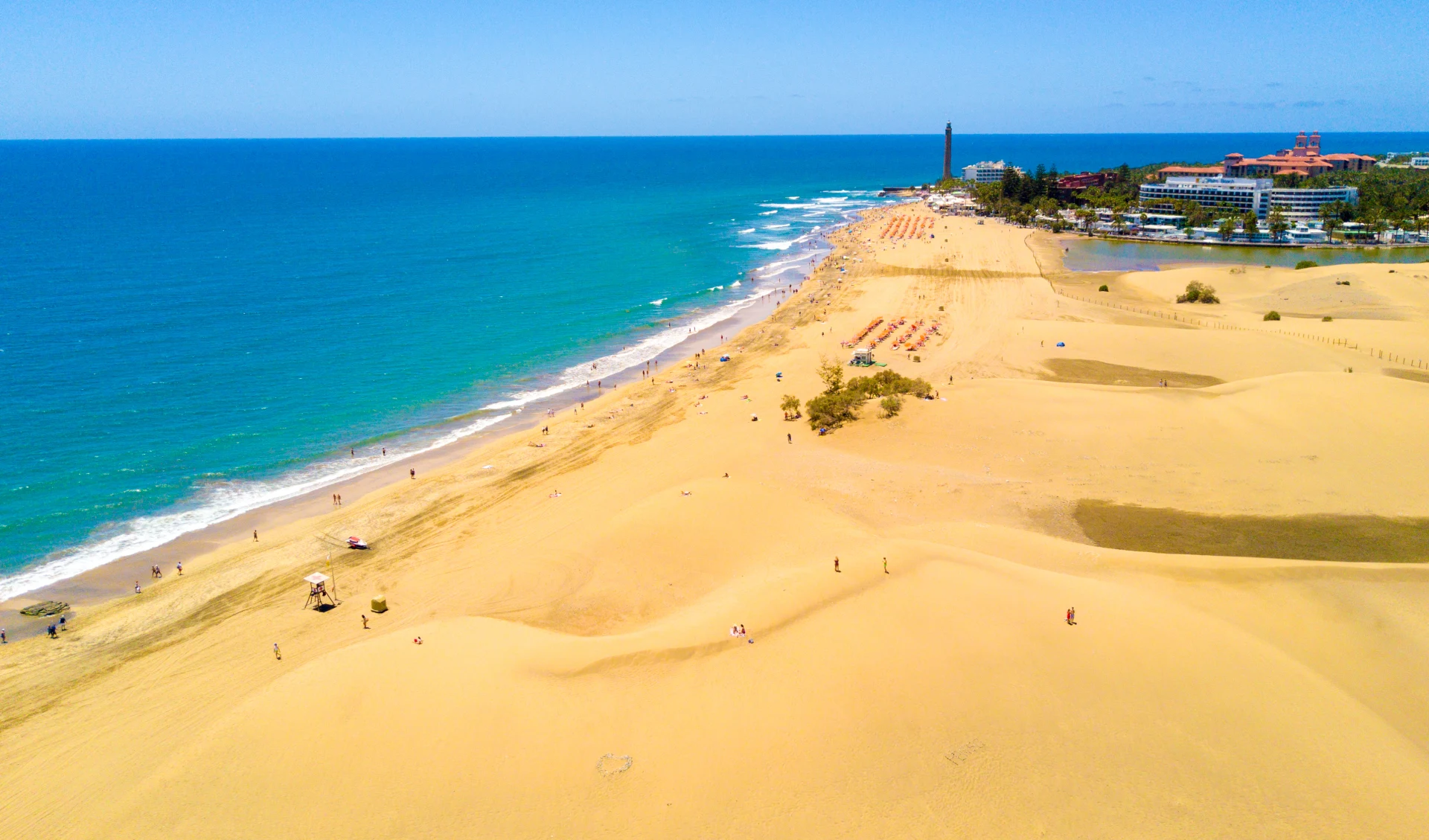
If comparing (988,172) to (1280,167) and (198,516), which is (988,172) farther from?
(198,516)

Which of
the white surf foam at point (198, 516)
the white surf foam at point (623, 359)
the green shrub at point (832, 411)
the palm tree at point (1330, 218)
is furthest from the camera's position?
the palm tree at point (1330, 218)

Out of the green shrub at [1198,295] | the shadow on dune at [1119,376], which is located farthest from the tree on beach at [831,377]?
the green shrub at [1198,295]

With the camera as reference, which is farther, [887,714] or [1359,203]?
[1359,203]

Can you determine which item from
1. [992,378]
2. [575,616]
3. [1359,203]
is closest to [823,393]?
[992,378]

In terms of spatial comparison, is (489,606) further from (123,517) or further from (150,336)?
(150,336)

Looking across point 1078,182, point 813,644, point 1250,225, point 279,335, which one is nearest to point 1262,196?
point 1250,225

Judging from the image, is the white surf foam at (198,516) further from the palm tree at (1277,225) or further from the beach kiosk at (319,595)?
the palm tree at (1277,225)
